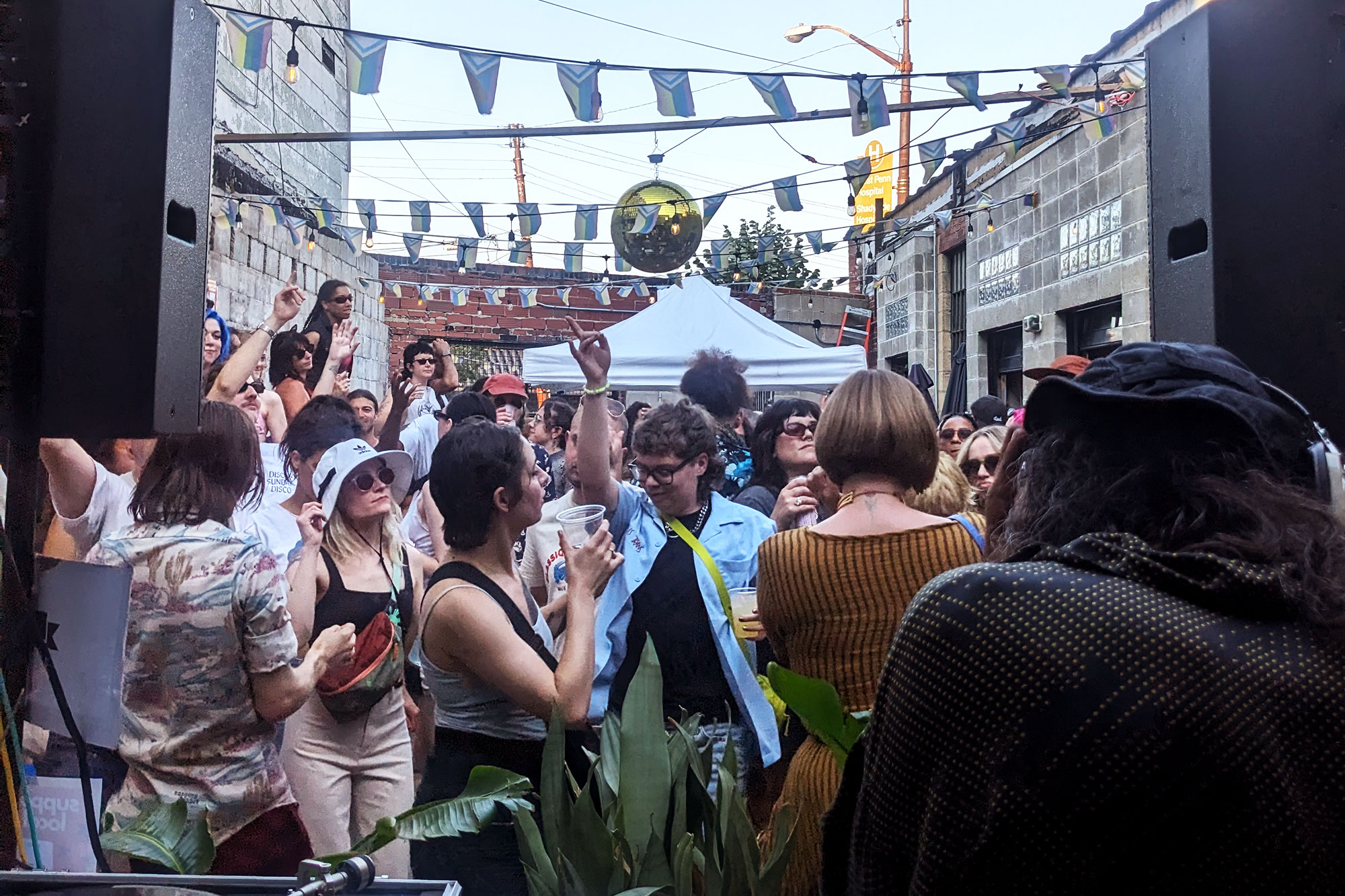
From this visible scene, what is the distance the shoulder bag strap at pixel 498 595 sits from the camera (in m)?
2.46

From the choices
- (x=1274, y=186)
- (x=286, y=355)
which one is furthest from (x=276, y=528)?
(x=1274, y=186)

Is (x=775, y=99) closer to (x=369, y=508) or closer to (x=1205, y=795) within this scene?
(x=369, y=508)

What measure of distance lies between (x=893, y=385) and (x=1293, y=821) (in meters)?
1.60

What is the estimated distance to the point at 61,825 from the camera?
1748mm

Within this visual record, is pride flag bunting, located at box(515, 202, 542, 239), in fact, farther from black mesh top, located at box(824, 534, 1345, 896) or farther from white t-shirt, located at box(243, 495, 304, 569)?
black mesh top, located at box(824, 534, 1345, 896)

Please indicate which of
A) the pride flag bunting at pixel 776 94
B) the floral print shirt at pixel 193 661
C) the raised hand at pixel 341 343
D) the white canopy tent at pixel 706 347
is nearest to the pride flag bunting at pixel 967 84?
the pride flag bunting at pixel 776 94

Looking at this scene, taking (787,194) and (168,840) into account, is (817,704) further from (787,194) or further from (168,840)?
(787,194)

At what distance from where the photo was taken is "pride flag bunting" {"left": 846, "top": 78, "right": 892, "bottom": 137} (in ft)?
20.3

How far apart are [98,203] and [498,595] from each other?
4.11ft

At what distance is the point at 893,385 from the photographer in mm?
2361

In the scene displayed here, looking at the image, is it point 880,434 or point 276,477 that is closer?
point 880,434

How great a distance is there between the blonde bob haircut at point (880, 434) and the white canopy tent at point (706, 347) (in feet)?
19.8

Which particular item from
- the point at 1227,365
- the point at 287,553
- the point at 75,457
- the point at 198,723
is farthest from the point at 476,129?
the point at 1227,365

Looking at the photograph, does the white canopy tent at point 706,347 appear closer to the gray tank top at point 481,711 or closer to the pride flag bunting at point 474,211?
the pride flag bunting at point 474,211
